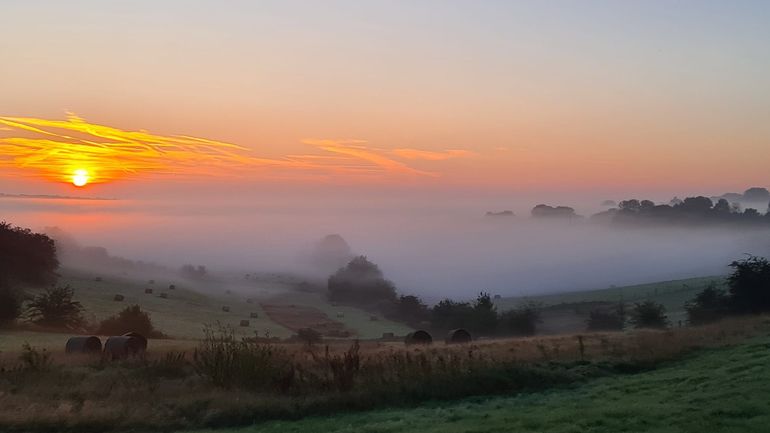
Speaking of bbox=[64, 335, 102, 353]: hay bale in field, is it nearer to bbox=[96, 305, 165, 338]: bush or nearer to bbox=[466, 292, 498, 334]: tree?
bbox=[96, 305, 165, 338]: bush

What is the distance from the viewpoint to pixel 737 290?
5022 centimetres

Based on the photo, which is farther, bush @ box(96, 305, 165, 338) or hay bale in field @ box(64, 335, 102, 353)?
bush @ box(96, 305, 165, 338)

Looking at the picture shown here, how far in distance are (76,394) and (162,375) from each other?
11.8ft

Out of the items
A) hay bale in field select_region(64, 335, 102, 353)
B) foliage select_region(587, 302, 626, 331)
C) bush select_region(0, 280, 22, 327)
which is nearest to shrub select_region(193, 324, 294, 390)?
hay bale in field select_region(64, 335, 102, 353)

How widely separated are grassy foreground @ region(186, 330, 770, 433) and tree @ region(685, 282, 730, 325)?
1472 inches

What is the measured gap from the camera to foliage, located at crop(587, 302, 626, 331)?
2385 inches

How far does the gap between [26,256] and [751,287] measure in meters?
62.1

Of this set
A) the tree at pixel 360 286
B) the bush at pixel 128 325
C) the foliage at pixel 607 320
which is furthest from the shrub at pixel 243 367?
the tree at pixel 360 286

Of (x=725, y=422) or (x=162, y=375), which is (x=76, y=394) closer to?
(x=162, y=375)

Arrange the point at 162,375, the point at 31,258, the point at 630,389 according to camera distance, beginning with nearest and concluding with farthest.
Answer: the point at 630,389 < the point at 162,375 < the point at 31,258

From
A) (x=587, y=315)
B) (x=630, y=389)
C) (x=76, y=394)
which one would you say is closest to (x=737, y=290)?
(x=587, y=315)

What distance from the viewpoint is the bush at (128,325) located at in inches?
1629

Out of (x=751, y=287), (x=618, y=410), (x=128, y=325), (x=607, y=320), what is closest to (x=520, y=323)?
(x=607, y=320)

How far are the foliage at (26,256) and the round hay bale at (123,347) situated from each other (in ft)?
106
